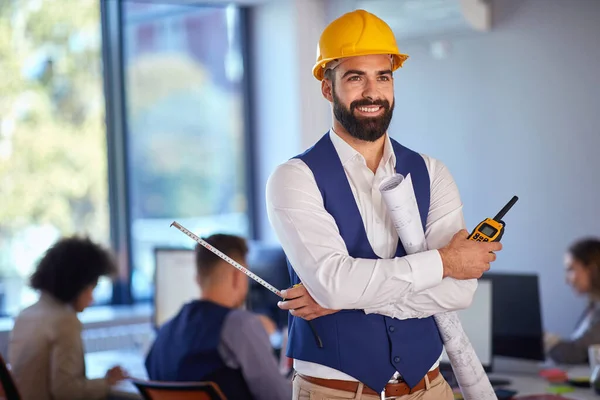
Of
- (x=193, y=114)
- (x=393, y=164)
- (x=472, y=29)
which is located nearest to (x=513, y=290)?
(x=393, y=164)

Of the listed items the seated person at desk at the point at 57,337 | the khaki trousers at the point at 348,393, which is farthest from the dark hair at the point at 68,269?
the khaki trousers at the point at 348,393

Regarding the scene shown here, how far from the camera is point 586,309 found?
391 centimetres

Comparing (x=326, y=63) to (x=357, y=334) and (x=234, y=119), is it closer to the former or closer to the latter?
(x=357, y=334)

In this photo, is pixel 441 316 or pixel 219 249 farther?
pixel 219 249

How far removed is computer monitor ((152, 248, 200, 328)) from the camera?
433cm

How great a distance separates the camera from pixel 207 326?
2.98 metres

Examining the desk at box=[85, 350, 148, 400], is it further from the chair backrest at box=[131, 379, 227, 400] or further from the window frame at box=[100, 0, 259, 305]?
the window frame at box=[100, 0, 259, 305]

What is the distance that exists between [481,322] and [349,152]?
1603 mm

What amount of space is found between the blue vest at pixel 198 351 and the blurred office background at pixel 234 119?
132 centimetres

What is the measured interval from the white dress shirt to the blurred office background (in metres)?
2.32

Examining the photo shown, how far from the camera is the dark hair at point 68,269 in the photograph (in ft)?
11.5

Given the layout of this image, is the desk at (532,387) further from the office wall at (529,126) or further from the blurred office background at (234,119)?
the office wall at (529,126)

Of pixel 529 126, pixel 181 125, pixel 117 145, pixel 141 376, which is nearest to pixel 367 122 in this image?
pixel 141 376

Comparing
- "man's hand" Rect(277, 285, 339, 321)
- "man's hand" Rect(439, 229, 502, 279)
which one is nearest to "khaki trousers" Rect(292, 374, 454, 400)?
"man's hand" Rect(277, 285, 339, 321)
